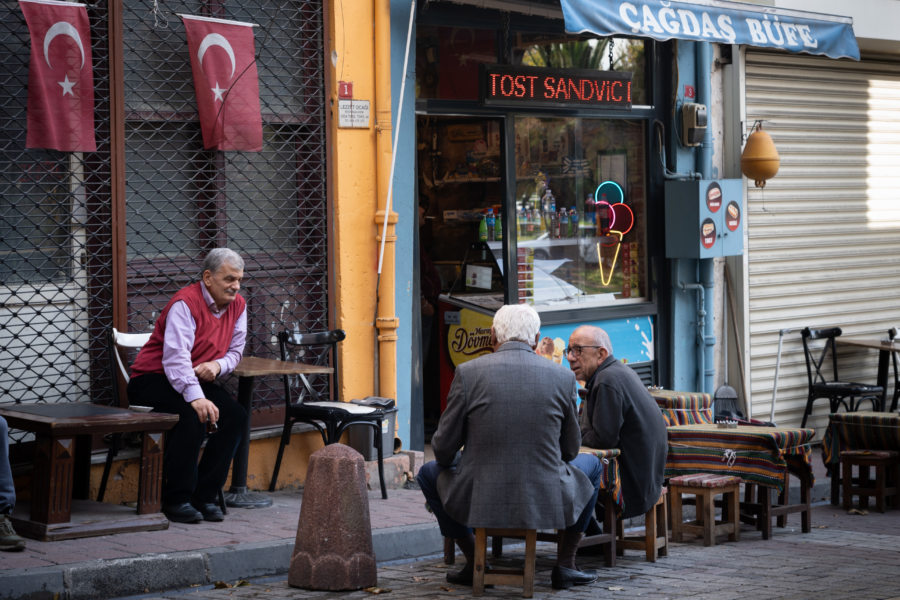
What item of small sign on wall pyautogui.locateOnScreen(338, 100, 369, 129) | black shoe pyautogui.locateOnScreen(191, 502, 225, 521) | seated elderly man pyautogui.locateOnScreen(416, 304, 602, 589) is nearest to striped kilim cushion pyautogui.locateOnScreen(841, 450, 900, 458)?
seated elderly man pyautogui.locateOnScreen(416, 304, 602, 589)

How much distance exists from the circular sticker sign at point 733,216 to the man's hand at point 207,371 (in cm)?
577

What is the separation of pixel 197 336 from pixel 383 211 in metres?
2.09

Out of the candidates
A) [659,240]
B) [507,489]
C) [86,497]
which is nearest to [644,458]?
[507,489]

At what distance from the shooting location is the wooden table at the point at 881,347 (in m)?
12.4

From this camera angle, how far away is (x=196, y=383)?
738 cm

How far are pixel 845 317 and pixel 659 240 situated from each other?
265cm

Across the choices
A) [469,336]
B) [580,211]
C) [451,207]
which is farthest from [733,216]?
[469,336]

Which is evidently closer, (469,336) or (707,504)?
(707,504)

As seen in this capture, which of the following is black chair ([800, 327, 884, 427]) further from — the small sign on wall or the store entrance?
the small sign on wall

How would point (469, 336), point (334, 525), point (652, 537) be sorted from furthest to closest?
1. point (469, 336)
2. point (652, 537)
3. point (334, 525)

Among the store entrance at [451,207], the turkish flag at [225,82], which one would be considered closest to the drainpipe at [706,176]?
the store entrance at [451,207]

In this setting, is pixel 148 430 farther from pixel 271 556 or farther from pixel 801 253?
pixel 801 253

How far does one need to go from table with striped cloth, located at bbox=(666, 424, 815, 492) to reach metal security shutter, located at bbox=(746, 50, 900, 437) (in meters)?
4.20

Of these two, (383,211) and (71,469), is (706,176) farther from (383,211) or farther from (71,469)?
(71,469)
